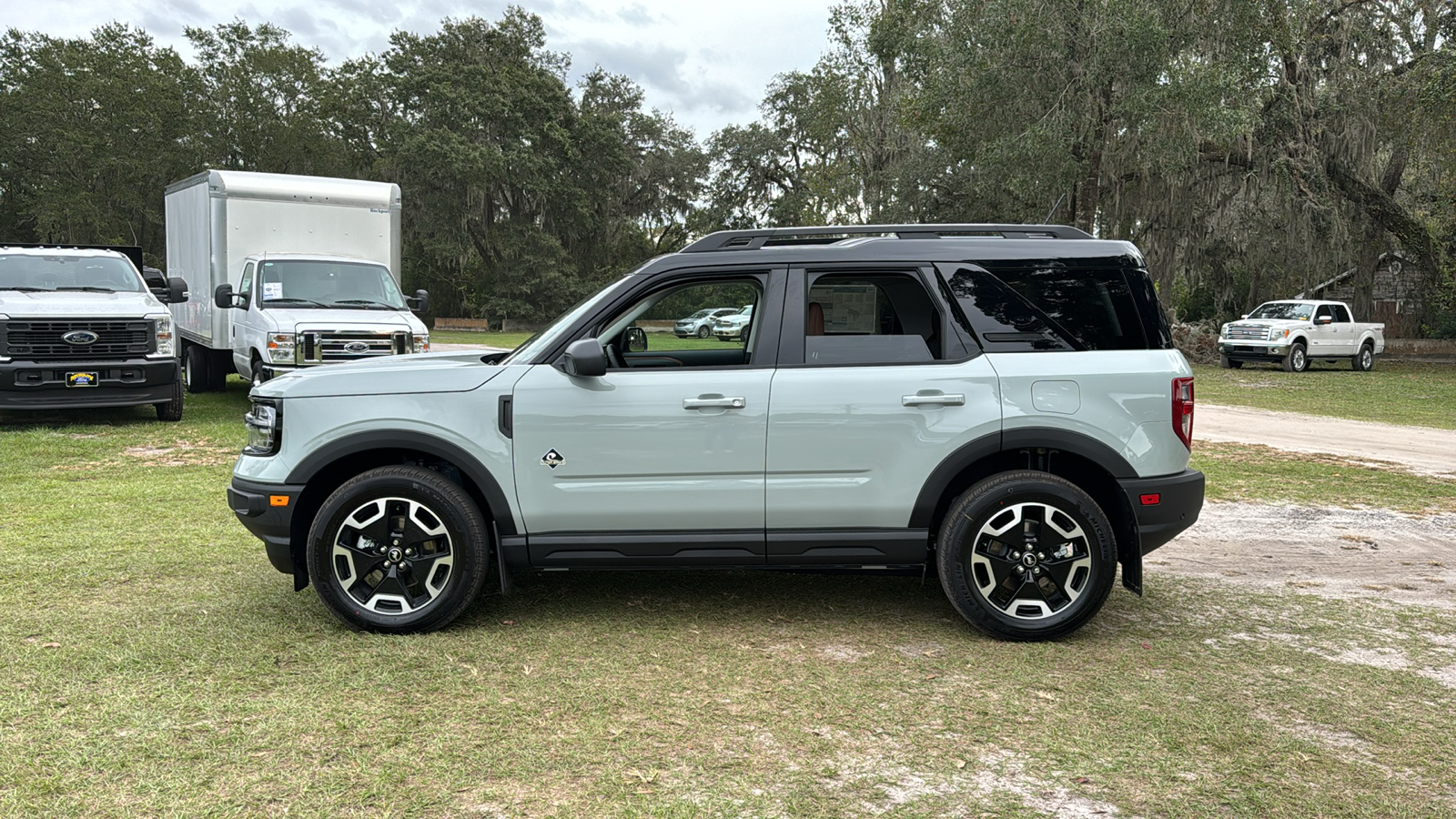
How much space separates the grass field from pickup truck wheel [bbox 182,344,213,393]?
1090 centimetres

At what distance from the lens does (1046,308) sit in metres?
4.88

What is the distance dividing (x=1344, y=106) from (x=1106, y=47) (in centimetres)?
824

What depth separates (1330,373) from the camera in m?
26.0

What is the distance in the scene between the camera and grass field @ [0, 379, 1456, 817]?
3248 mm

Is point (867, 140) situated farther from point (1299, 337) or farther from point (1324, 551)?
point (1324, 551)

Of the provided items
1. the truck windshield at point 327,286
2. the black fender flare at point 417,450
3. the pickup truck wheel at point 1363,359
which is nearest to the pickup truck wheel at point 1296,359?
the pickup truck wheel at point 1363,359

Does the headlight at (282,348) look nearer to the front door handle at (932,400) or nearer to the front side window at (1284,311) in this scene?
the front door handle at (932,400)

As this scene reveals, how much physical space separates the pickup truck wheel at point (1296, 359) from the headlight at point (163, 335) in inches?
971

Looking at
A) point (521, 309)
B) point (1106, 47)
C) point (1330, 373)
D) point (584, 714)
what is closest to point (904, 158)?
point (1106, 47)

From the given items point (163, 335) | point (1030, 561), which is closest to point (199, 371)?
point (163, 335)

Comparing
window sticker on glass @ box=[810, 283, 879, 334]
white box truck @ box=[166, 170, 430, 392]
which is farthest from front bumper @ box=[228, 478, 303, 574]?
white box truck @ box=[166, 170, 430, 392]

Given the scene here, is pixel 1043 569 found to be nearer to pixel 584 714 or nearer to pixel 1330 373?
pixel 584 714

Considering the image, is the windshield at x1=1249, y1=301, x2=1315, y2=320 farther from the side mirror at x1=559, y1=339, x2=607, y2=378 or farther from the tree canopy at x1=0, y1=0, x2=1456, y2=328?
the side mirror at x1=559, y1=339, x2=607, y2=378

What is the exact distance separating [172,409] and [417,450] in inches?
383
